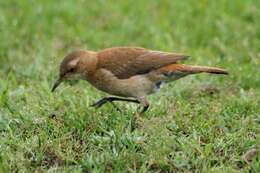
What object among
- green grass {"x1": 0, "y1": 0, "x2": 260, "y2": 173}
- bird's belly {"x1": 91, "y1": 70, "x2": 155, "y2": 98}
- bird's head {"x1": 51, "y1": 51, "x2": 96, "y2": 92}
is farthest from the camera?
bird's head {"x1": 51, "y1": 51, "x2": 96, "y2": 92}

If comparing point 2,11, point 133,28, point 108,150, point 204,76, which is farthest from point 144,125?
point 2,11

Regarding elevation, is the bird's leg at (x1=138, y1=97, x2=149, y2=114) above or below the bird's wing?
Result: below

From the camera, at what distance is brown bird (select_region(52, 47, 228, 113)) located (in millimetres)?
8945

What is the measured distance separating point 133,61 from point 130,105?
699 mm

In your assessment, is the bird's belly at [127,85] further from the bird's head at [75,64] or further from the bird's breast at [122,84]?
the bird's head at [75,64]

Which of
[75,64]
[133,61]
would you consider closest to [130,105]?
[133,61]

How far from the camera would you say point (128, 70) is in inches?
354

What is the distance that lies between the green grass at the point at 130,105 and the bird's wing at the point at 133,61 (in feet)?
1.52

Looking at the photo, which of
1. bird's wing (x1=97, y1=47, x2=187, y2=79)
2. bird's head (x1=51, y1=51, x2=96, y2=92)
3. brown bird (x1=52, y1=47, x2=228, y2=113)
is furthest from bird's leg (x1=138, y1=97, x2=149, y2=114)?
bird's head (x1=51, y1=51, x2=96, y2=92)

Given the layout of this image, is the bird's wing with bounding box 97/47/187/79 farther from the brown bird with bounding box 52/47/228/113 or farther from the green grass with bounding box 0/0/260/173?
the green grass with bounding box 0/0/260/173

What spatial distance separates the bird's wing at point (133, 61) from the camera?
353 inches

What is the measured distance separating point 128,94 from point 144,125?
3.18ft

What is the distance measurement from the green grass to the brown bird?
27cm

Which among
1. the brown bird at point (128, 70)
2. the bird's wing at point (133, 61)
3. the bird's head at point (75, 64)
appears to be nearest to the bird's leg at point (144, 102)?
the brown bird at point (128, 70)
